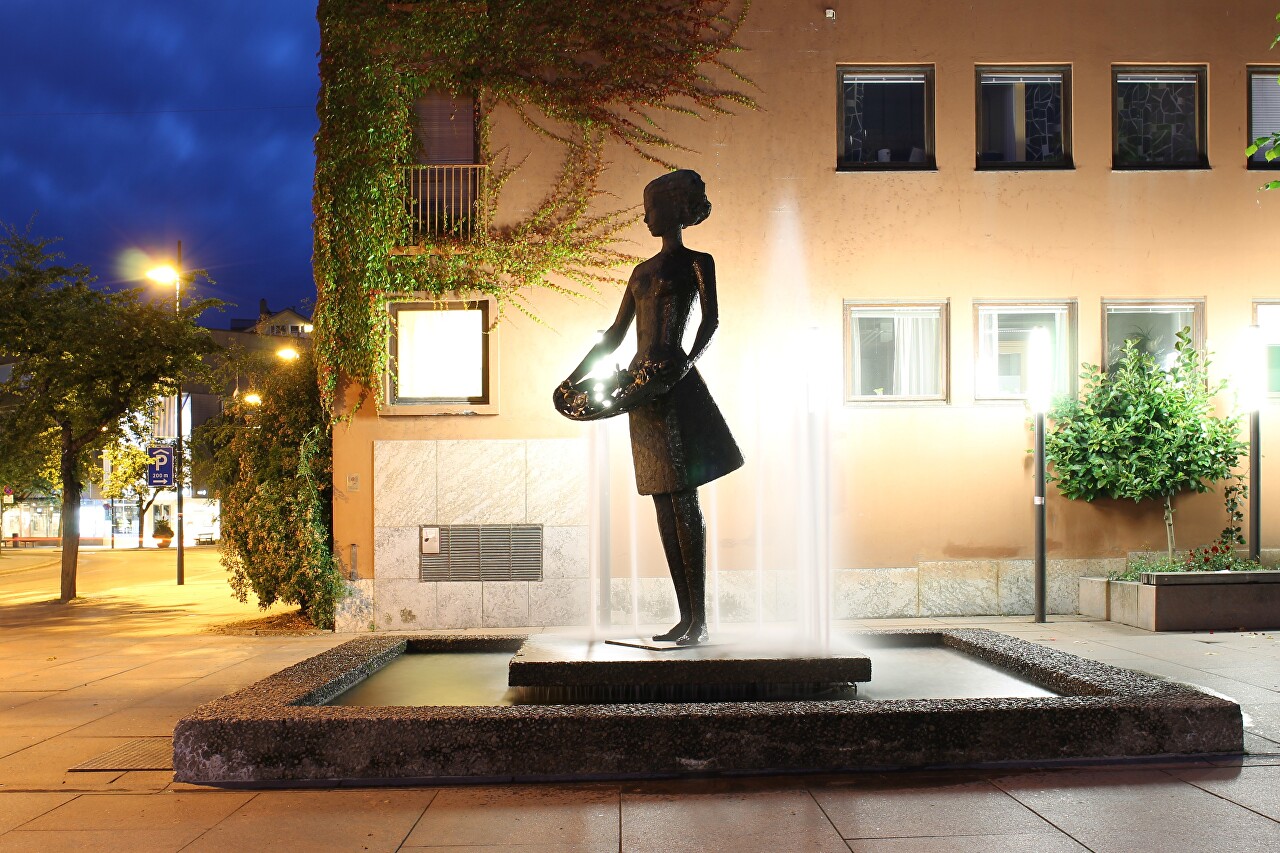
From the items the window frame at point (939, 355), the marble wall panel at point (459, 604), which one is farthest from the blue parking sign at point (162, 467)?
the window frame at point (939, 355)

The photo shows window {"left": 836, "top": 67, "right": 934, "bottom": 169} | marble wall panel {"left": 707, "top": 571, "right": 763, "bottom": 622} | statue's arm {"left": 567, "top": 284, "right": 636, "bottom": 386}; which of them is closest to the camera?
statue's arm {"left": 567, "top": 284, "right": 636, "bottom": 386}

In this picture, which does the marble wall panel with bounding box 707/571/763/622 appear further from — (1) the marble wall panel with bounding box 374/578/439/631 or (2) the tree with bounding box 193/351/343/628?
(2) the tree with bounding box 193/351/343/628

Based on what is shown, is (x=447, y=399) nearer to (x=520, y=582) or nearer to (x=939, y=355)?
(x=520, y=582)

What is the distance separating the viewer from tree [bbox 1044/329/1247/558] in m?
13.0

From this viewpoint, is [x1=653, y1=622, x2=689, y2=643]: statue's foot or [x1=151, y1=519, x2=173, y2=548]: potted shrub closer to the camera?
[x1=653, y1=622, x2=689, y2=643]: statue's foot

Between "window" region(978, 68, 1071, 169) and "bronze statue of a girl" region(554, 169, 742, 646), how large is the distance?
888 centimetres

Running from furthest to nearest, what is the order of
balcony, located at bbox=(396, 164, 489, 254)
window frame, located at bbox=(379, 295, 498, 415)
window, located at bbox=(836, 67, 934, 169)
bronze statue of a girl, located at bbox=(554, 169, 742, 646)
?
window, located at bbox=(836, 67, 934, 169) < balcony, located at bbox=(396, 164, 489, 254) < window frame, located at bbox=(379, 295, 498, 415) < bronze statue of a girl, located at bbox=(554, 169, 742, 646)

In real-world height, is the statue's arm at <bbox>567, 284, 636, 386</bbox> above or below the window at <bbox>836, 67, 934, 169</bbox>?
below

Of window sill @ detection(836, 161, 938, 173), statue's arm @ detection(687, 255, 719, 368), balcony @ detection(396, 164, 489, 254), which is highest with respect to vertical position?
window sill @ detection(836, 161, 938, 173)

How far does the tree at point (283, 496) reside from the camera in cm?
1322

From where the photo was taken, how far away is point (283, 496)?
1348cm

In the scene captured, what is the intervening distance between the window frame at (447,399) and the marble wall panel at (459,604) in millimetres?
2062

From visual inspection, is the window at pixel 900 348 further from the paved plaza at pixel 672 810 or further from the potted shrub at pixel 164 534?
the potted shrub at pixel 164 534

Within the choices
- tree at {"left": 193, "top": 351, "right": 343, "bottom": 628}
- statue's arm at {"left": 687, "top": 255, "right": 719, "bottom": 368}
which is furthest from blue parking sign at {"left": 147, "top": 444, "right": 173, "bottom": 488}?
statue's arm at {"left": 687, "top": 255, "right": 719, "bottom": 368}
